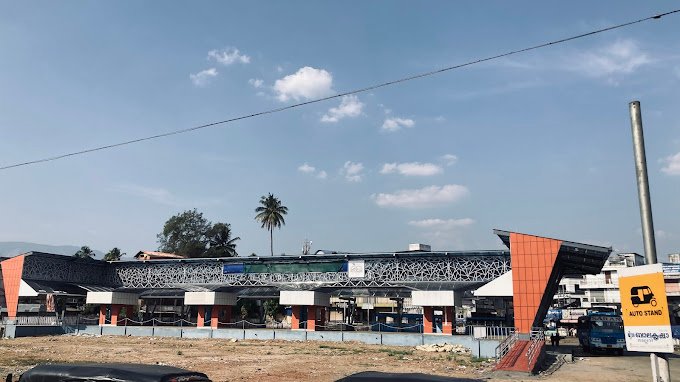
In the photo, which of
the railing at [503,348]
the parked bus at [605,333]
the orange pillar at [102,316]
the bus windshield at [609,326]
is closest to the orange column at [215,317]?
the orange pillar at [102,316]

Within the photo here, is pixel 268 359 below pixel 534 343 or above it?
below

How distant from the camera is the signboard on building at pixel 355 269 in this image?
51750 mm

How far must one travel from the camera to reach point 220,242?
370 ft

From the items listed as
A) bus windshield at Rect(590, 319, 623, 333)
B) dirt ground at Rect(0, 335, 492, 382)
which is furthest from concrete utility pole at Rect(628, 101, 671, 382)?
bus windshield at Rect(590, 319, 623, 333)

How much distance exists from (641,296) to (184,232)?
383ft

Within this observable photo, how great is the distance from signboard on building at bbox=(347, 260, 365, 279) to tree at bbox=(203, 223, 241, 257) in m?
60.9

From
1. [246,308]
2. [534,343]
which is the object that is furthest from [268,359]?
[246,308]

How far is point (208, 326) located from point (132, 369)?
5334cm

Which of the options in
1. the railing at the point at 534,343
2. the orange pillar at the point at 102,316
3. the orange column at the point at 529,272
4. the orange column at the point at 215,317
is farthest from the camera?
the orange pillar at the point at 102,316

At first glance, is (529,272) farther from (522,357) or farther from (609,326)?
(522,357)

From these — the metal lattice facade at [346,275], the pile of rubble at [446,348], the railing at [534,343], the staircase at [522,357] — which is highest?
the metal lattice facade at [346,275]

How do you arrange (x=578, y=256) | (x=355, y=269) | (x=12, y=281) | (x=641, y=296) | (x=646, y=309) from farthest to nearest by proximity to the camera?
1. (x=12, y=281)
2. (x=355, y=269)
3. (x=578, y=256)
4. (x=641, y=296)
5. (x=646, y=309)

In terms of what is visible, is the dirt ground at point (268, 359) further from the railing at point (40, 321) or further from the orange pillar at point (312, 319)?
the railing at point (40, 321)

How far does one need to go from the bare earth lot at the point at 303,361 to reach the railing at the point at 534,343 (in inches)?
66.0
